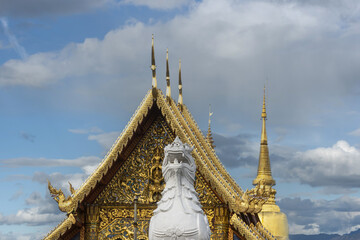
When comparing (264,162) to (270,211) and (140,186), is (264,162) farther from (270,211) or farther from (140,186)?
(140,186)

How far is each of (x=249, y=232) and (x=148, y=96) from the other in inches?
145

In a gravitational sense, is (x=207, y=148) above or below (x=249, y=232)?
above

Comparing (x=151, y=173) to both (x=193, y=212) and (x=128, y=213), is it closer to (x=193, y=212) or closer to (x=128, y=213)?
(x=128, y=213)

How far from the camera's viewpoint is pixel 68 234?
747 inches

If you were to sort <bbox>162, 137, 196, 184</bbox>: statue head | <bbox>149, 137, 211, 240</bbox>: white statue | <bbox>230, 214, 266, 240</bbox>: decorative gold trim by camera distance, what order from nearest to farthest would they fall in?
<bbox>149, 137, 211, 240</bbox>: white statue → <bbox>162, 137, 196, 184</bbox>: statue head → <bbox>230, 214, 266, 240</bbox>: decorative gold trim

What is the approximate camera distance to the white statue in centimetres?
1291

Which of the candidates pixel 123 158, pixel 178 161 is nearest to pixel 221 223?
pixel 123 158

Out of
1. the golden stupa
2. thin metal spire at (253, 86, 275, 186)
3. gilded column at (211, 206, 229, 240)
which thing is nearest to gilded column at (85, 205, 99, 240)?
the golden stupa

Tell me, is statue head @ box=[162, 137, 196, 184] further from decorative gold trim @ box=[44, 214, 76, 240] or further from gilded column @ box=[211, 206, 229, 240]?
decorative gold trim @ box=[44, 214, 76, 240]

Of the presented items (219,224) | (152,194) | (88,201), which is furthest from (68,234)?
(219,224)

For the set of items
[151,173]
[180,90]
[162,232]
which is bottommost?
[162,232]

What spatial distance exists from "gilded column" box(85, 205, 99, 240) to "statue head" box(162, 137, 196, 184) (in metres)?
5.81

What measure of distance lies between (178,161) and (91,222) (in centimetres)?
605

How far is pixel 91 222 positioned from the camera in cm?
1902
